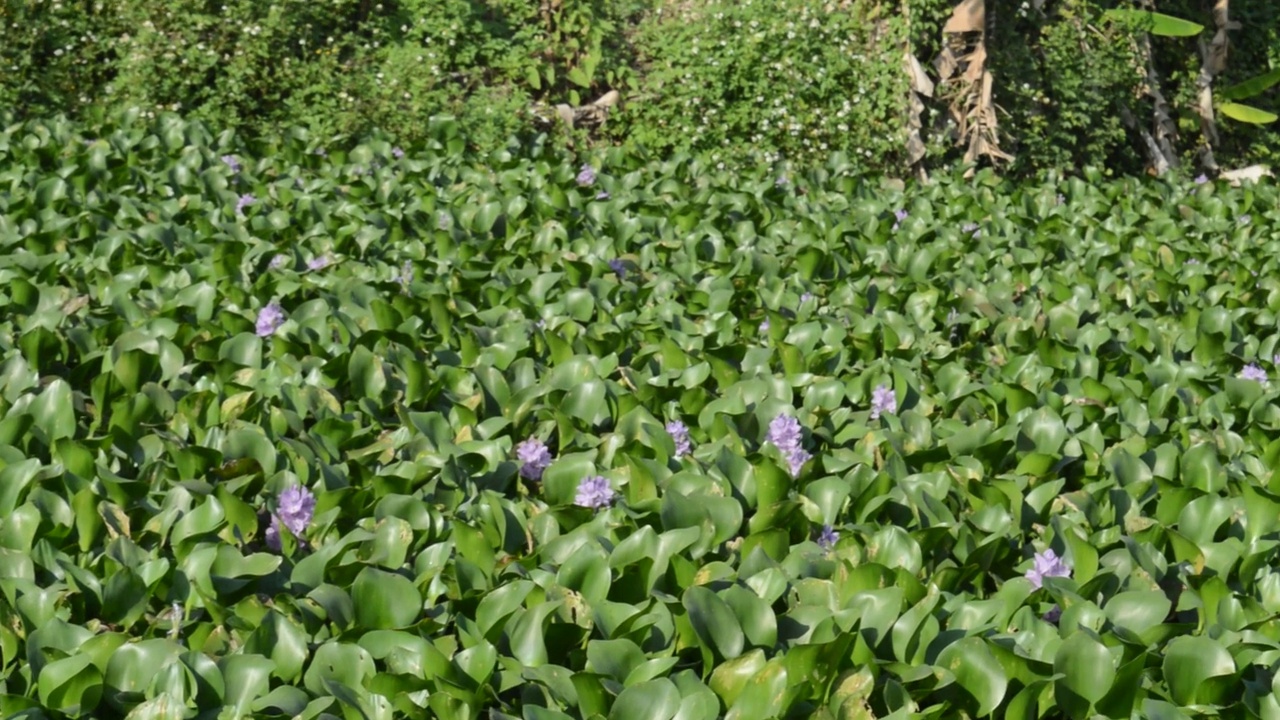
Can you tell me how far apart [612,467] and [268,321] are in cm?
133

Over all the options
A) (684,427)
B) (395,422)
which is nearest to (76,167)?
(395,422)

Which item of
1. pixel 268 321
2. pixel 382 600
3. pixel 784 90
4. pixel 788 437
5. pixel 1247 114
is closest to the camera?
pixel 382 600

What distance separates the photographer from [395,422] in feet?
11.5

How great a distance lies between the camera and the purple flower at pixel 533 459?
3227 mm

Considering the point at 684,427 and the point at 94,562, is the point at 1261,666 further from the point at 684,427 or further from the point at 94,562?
the point at 94,562

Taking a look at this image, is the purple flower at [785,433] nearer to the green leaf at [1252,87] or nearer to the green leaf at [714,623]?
the green leaf at [714,623]

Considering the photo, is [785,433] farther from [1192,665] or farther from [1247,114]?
[1247,114]

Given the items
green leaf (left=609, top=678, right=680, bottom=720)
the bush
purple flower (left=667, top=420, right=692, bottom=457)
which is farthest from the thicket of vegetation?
green leaf (left=609, top=678, right=680, bottom=720)

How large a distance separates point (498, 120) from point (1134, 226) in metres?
3.25

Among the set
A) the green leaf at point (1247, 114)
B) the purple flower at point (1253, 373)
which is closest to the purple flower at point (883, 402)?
the purple flower at point (1253, 373)

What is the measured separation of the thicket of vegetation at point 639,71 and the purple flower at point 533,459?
14.1 feet

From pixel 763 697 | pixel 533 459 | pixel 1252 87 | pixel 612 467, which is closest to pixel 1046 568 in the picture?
pixel 763 697

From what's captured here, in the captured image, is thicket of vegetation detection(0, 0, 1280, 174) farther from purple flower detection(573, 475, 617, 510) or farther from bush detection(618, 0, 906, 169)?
purple flower detection(573, 475, 617, 510)

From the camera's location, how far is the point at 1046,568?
281 centimetres
